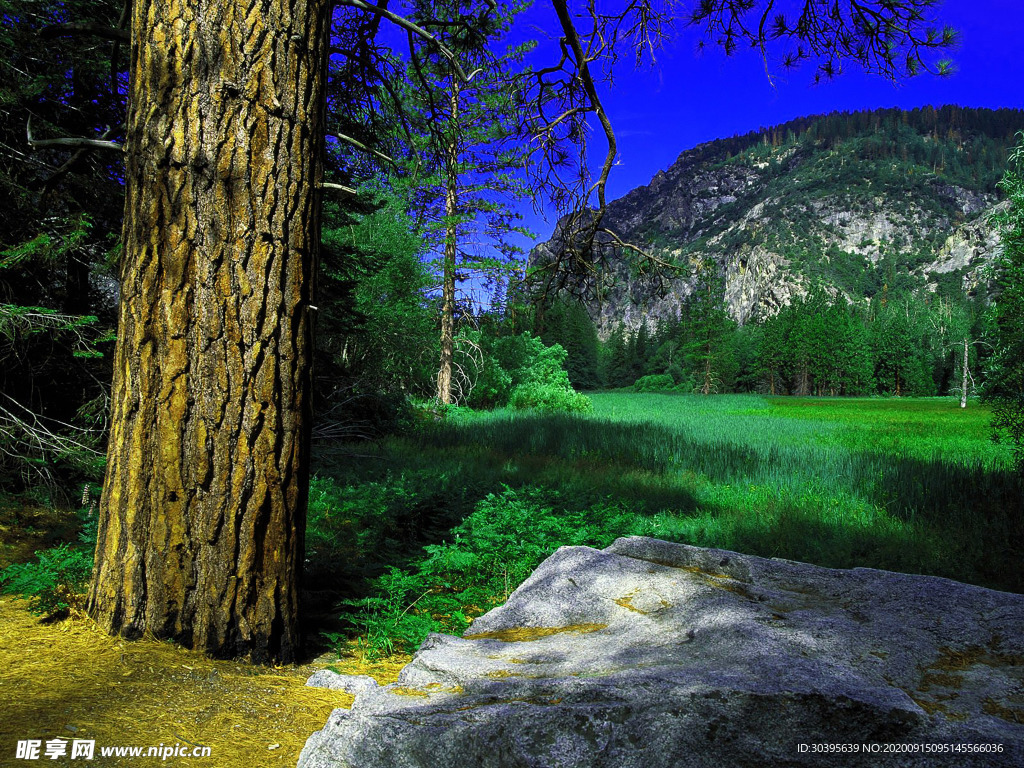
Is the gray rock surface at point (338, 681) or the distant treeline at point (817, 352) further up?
the distant treeline at point (817, 352)

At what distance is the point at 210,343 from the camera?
2338 millimetres

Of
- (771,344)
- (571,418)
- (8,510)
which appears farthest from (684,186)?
(8,510)

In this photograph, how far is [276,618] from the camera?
2.44m

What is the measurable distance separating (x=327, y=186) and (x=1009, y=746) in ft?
9.93

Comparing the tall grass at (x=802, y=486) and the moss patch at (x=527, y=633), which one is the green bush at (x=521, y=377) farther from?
the moss patch at (x=527, y=633)

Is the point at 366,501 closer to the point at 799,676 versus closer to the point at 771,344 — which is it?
the point at 799,676

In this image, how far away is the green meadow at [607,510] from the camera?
12.6 feet

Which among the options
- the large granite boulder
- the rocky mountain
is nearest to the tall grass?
the large granite boulder

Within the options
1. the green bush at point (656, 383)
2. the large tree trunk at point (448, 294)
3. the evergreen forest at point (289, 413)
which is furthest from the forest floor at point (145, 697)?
the green bush at point (656, 383)

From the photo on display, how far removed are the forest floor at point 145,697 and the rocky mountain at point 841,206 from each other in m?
104

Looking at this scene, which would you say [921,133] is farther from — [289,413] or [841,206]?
[289,413]

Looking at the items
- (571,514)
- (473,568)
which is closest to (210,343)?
(473,568)

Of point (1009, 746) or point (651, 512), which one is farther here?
point (651, 512)

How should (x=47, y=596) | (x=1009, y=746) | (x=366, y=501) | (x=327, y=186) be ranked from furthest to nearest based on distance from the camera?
(x=366, y=501)
(x=327, y=186)
(x=47, y=596)
(x=1009, y=746)
